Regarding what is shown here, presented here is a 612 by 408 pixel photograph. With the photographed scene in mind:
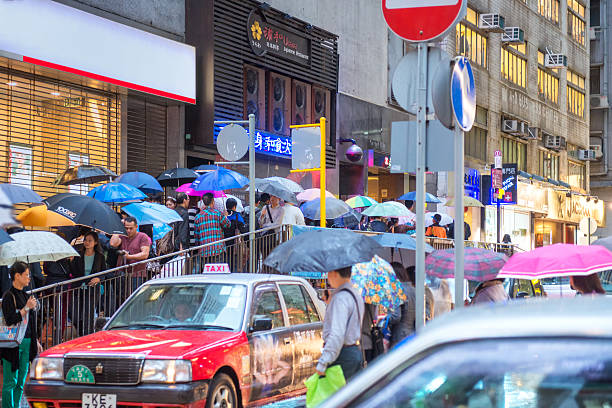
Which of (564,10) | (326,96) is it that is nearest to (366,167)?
(326,96)

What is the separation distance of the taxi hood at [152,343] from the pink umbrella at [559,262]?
2698 millimetres

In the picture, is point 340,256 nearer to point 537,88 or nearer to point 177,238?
point 177,238

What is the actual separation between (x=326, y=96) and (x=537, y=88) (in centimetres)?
2435

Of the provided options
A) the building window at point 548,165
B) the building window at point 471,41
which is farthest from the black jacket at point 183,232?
the building window at point 548,165

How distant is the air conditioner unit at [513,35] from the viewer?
4562 cm

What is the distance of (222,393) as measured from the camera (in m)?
9.02

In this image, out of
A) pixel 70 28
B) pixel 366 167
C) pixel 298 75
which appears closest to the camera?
pixel 70 28

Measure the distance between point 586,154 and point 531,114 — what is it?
9.87 meters

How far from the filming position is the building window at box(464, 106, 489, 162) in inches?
1661

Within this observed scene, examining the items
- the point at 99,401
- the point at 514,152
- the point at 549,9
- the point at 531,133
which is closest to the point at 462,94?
the point at 99,401

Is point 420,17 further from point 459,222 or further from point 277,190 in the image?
point 277,190

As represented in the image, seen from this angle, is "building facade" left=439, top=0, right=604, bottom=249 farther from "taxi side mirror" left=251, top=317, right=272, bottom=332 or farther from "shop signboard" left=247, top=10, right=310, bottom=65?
"taxi side mirror" left=251, top=317, right=272, bottom=332

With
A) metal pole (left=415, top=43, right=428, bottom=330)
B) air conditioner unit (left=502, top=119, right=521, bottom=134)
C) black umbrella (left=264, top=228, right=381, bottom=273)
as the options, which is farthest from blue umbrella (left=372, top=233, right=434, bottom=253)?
air conditioner unit (left=502, top=119, right=521, bottom=134)

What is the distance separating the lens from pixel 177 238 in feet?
51.5
